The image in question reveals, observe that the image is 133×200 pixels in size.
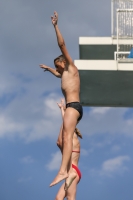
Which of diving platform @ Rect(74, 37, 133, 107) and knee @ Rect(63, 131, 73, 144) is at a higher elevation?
knee @ Rect(63, 131, 73, 144)

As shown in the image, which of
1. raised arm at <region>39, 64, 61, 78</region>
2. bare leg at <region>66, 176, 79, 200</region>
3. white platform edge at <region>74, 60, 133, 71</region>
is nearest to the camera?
bare leg at <region>66, 176, 79, 200</region>

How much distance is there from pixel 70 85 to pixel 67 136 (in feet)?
2.91

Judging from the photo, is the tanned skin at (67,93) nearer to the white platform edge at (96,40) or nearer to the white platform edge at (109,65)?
the white platform edge at (109,65)

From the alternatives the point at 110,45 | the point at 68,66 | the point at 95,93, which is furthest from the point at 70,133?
the point at 110,45

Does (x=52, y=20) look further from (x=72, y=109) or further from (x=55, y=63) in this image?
(x=72, y=109)

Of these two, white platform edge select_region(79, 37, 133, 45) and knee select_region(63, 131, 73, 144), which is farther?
white platform edge select_region(79, 37, 133, 45)

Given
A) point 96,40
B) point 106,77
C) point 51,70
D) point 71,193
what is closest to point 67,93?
point 51,70

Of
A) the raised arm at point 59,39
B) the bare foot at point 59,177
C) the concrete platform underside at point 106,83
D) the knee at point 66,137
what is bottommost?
the concrete platform underside at point 106,83

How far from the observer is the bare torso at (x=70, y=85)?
9070mm

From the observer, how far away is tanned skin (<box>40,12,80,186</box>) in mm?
8711

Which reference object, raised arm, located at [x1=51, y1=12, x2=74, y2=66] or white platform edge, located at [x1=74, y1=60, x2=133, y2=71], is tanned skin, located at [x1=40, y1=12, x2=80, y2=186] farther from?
white platform edge, located at [x1=74, y1=60, x2=133, y2=71]

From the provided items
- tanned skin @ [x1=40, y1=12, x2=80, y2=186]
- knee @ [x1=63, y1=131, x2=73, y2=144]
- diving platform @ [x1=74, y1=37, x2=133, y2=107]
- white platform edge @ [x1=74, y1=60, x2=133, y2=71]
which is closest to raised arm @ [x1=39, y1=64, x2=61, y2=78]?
tanned skin @ [x1=40, y1=12, x2=80, y2=186]

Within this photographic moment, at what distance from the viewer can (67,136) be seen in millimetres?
8805

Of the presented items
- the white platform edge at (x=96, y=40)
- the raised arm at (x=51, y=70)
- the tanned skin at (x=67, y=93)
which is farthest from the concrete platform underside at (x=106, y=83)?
the tanned skin at (x=67, y=93)
